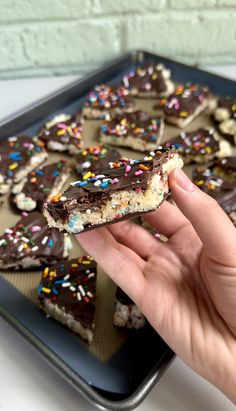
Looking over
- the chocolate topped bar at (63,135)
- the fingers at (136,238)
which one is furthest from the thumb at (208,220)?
the chocolate topped bar at (63,135)

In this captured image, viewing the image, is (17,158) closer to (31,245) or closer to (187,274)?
(31,245)

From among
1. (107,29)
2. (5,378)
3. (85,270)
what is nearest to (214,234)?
(85,270)

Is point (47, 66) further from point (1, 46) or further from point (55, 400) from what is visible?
point (55, 400)

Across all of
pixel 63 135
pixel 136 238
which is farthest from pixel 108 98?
pixel 136 238

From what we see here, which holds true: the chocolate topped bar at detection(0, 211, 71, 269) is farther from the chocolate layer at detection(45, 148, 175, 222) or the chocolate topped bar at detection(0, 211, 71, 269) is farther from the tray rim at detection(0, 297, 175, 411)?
the chocolate layer at detection(45, 148, 175, 222)

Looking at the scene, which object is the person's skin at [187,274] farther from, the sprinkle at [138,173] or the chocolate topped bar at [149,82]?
the chocolate topped bar at [149,82]

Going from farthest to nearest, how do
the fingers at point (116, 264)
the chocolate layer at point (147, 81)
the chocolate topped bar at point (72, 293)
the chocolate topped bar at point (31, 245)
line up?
the chocolate layer at point (147, 81) < the chocolate topped bar at point (31, 245) < the chocolate topped bar at point (72, 293) < the fingers at point (116, 264)

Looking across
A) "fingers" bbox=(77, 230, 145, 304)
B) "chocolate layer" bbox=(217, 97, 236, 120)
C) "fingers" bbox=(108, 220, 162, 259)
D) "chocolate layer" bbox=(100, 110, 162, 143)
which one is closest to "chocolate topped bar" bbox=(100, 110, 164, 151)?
"chocolate layer" bbox=(100, 110, 162, 143)
